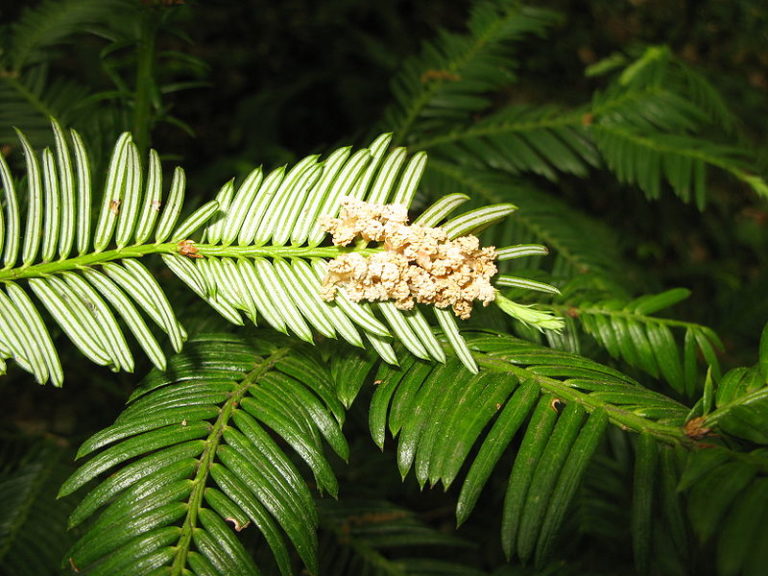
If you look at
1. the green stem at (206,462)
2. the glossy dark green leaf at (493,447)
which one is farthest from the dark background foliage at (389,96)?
the glossy dark green leaf at (493,447)

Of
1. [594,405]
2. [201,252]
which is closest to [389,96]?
[201,252]

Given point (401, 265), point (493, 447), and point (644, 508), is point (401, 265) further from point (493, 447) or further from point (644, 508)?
point (644, 508)

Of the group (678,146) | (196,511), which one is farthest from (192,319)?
(678,146)

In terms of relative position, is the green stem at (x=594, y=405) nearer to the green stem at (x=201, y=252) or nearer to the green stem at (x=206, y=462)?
the green stem at (x=201, y=252)

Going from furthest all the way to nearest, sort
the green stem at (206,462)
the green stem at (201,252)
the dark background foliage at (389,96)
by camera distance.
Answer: the dark background foliage at (389,96) < the green stem at (201,252) < the green stem at (206,462)

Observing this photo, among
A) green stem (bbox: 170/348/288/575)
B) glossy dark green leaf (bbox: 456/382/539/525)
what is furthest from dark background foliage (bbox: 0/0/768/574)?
glossy dark green leaf (bbox: 456/382/539/525)
